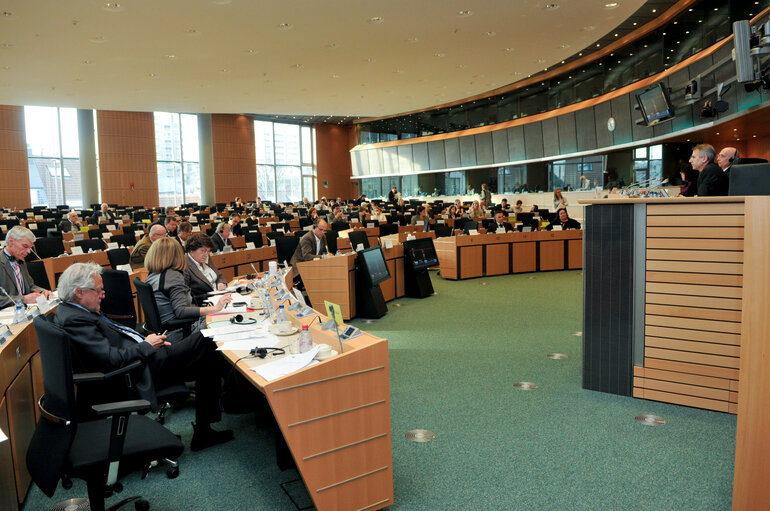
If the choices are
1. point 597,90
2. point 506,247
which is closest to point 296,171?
point 597,90

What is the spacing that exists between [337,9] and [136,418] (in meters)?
6.55

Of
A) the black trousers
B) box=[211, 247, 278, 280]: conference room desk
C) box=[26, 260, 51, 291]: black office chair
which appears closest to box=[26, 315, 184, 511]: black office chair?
the black trousers

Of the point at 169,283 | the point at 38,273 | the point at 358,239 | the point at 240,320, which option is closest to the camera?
the point at 240,320

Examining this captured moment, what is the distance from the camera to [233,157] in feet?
79.3

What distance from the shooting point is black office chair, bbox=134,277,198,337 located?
12.9 feet

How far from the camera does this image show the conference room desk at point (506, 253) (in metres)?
9.58

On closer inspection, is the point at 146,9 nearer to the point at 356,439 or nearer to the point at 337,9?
the point at 337,9

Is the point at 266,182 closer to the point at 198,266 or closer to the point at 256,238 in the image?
the point at 256,238

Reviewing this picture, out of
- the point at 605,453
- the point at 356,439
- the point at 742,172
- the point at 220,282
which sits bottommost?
the point at 605,453

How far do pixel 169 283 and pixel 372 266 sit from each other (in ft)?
9.57

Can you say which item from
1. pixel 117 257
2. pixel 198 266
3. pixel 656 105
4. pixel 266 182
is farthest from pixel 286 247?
pixel 266 182

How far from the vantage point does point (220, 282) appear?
5.11 meters

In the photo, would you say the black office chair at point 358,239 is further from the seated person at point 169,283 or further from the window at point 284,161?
the window at point 284,161

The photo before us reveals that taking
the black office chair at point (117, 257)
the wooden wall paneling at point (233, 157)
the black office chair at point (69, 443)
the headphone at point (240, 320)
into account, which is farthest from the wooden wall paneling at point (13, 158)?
the black office chair at point (69, 443)
